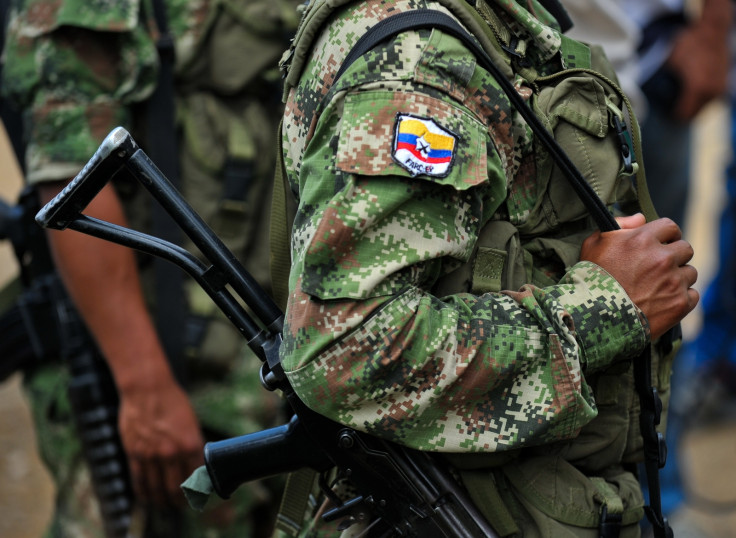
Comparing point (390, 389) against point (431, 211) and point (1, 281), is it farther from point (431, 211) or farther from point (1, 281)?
point (1, 281)

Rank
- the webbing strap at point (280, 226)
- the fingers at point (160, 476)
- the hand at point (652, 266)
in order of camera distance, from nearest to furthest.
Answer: the hand at point (652, 266) → the webbing strap at point (280, 226) → the fingers at point (160, 476)


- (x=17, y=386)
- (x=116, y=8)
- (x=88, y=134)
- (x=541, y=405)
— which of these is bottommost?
(x=17, y=386)

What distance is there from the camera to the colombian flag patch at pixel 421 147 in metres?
1.34

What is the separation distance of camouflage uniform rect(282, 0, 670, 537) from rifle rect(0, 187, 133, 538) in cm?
121

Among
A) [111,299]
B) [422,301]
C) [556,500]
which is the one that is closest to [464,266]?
[422,301]

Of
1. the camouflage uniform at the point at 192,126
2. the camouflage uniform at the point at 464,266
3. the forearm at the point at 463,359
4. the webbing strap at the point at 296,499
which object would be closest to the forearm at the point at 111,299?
the camouflage uniform at the point at 192,126

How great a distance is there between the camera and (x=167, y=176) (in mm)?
2500

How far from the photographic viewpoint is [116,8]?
2.35 meters

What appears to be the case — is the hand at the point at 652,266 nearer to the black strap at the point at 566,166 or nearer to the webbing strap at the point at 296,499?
the black strap at the point at 566,166

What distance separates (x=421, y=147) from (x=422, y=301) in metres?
0.22

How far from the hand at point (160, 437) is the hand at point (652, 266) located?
1.24 m

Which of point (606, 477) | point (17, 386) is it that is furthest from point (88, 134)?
point (17, 386)

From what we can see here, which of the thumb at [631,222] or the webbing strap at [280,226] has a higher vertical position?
the webbing strap at [280,226]

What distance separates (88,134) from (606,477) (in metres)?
1.42
